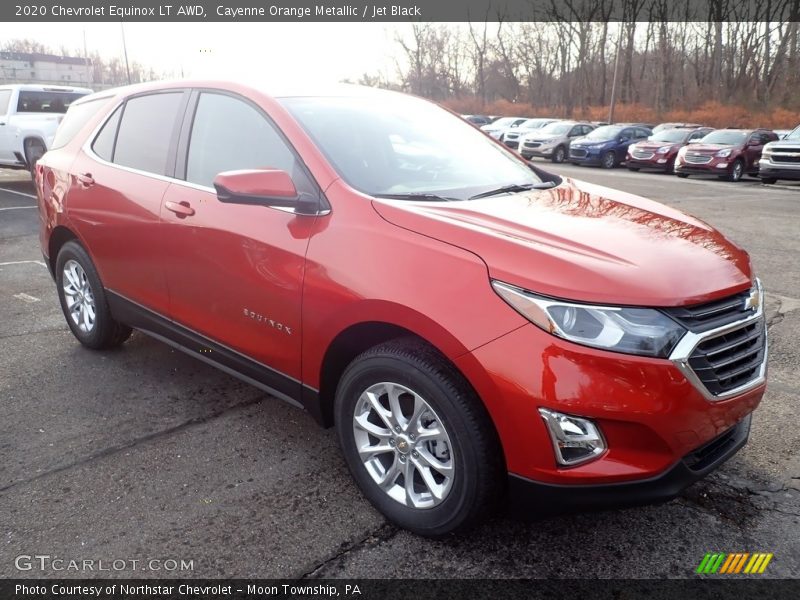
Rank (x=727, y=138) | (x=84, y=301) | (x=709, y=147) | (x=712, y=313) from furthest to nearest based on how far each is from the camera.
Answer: (x=727, y=138), (x=709, y=147), (x=84, y=301), (x=712, y=313)

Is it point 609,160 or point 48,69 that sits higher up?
point 48,69

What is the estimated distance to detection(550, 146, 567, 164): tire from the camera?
25812 mm

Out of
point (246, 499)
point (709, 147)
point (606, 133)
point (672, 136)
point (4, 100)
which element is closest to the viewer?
point (246, 499)

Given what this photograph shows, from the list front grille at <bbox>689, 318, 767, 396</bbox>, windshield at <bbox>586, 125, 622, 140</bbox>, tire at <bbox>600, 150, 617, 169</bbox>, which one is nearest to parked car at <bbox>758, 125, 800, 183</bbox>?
tire at <bbox>600, 150, 617, 169</bbox>

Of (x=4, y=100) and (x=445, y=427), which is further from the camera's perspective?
(x=4, y=100)

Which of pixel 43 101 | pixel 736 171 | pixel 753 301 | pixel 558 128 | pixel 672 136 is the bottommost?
pixel 736 171

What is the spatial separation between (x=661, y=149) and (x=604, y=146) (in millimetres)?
2245

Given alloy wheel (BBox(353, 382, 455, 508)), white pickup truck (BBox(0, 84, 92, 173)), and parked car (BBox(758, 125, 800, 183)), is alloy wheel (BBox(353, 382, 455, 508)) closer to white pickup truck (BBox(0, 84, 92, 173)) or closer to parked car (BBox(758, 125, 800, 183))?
white pickup truck (BBox(0, 84, 92, 173))

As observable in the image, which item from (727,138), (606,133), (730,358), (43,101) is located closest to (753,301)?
(730,358)

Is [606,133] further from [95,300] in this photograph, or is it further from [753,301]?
[753,301]

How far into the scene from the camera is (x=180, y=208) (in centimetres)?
333

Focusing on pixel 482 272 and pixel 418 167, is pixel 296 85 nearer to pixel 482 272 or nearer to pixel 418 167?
pixel 418 167

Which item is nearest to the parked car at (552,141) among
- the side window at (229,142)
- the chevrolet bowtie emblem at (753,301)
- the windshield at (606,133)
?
the windshield at (606,133)

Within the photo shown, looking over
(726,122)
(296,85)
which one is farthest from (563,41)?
(296,85)
